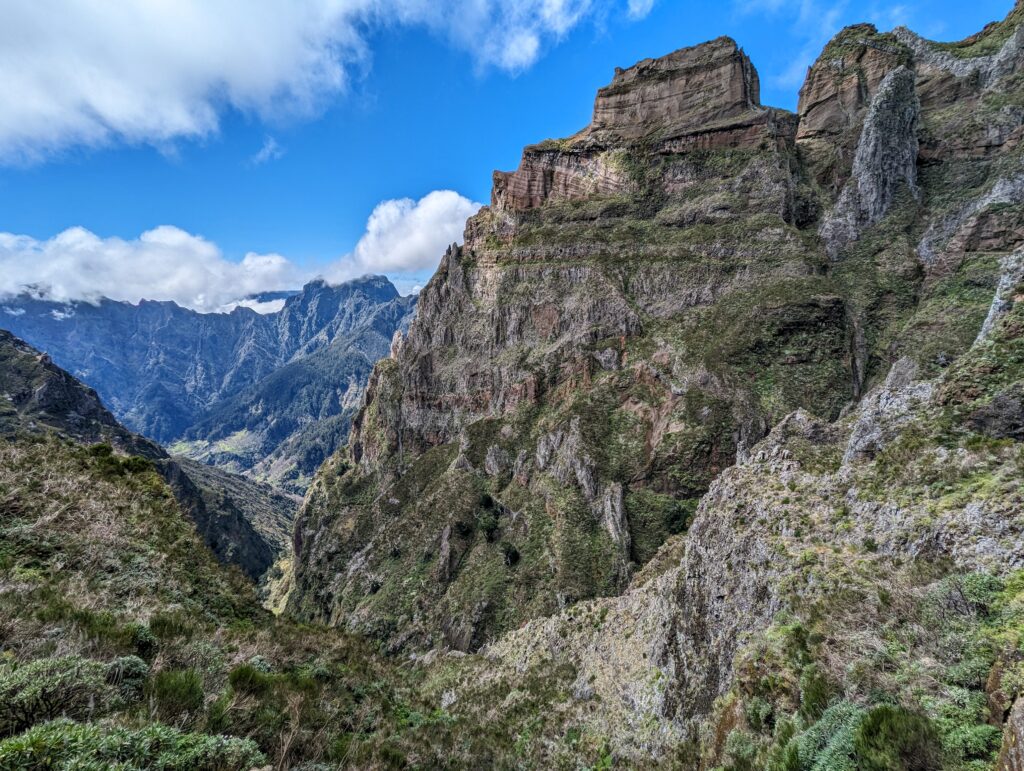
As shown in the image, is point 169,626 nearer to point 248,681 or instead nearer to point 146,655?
point 146,655

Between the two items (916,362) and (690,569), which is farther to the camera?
(916,362)

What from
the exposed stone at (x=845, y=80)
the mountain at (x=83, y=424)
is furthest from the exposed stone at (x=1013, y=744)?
the mountain at (x=83, y=424)

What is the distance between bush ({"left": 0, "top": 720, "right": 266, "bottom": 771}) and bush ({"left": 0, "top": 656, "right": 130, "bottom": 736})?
113 centimetres

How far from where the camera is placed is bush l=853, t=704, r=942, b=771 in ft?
20.5

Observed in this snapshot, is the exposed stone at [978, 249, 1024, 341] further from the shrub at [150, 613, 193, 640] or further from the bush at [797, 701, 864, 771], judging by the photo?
the shrub at [150, 613, 193, 640]

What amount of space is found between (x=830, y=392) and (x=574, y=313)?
145 feet

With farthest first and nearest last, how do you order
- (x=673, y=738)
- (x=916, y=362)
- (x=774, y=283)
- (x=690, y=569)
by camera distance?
(x=774, y=283), (x=916, y=362), (x=690, y=569), (x=673, y=738)

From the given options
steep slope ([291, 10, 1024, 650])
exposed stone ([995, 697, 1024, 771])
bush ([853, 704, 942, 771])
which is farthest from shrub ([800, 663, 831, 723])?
steep slope ([291, 10, 1024, 650])

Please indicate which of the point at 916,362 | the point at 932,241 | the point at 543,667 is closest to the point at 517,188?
the point at 932,241

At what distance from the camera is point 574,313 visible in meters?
86.1

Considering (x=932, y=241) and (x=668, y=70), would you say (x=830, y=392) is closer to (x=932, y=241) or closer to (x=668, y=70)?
(x=932, y=241)

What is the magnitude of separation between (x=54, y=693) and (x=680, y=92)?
416 ft

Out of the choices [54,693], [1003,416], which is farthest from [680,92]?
[54,693]

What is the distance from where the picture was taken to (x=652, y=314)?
3118 inches
